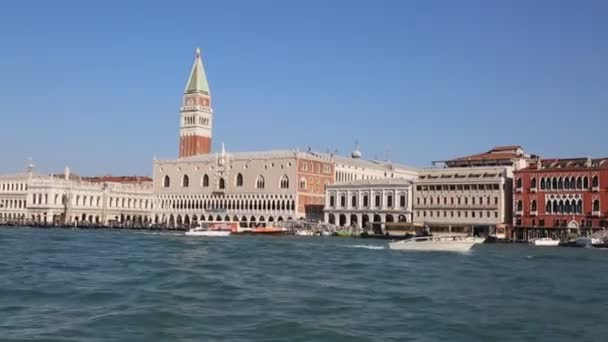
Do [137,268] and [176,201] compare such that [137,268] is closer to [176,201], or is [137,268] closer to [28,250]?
[28,250]

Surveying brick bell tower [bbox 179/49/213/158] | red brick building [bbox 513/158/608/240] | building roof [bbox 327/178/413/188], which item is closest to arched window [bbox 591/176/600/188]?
red brick building [bbox 513/158/608/240]

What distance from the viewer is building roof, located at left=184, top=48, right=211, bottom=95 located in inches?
4532

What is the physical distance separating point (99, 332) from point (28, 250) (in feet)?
82.0

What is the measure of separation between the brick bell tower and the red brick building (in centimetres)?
5493

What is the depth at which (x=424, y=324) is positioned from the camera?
17422 mm

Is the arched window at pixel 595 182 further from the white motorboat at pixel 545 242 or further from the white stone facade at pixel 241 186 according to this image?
the white stone facade at pixel 241 186

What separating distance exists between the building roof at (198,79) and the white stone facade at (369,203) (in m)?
34.2

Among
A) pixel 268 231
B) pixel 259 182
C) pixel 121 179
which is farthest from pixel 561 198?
pixel 121 179

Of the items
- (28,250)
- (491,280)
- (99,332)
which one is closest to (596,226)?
(491,280)

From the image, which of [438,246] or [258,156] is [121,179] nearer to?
[258,156]

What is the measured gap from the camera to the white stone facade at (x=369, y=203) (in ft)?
271

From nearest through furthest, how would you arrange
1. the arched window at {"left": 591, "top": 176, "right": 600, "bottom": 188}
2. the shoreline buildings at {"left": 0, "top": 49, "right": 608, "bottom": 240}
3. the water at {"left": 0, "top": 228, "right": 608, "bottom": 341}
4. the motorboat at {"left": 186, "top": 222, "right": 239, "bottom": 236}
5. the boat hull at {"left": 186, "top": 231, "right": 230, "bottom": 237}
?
the water at {"left": 0, "top": 228, "right": 608, "bottom": 341}
the arched window at {"left": 591, "top": 176, "right": 600, "bottom": 188}
the shoreline buildings at {"left": 0, "top": 49, "right": 608, "bottom": 240}
the boat hull at {"left": 186, "top": 231, "right": 230, "bottom": 237}
the motorboat at {"left": 186, "top": 222, "right": 239, "bottom": 236}

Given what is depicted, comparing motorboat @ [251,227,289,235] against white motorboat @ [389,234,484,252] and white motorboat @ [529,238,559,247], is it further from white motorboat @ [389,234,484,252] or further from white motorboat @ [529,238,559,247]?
white motorboat @ [389,234,484,252]

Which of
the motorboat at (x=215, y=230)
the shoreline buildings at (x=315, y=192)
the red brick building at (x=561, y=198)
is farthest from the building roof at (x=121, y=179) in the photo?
the red brick building at (x=561, y=198)
